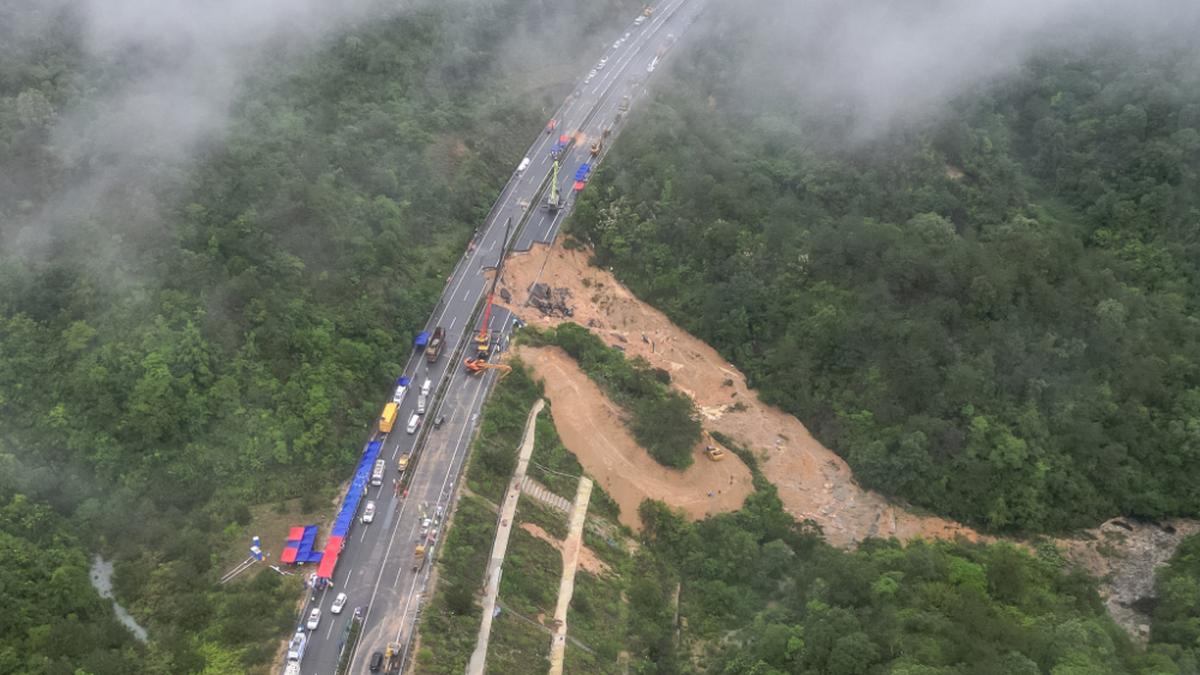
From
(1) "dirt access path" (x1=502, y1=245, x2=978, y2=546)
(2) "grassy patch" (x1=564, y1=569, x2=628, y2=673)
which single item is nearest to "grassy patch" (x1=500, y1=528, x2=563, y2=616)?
(2) "grassy patch" (x1=564, y1=569, x2=628, y2=673)

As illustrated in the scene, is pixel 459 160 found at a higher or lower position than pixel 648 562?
higher

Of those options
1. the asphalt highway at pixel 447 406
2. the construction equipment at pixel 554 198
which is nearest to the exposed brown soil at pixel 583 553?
the asphalt highway at pixel 447 406

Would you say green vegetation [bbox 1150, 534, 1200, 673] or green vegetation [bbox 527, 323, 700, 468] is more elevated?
green vegetation [bbox 527, 323, 700, 468]

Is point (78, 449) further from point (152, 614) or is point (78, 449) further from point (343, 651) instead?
point (343, 651)

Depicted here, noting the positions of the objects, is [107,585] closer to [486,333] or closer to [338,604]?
[338,604]

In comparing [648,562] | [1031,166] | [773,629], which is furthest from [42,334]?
[1031,166]

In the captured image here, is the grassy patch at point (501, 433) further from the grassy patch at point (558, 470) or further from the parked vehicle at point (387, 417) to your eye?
the parked vehicle at point (387, 417)

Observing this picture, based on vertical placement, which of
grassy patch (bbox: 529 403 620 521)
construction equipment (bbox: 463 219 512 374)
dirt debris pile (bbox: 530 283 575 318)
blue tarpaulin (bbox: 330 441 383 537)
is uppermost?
dirt debris pile (bbox: 530 283 575 318)

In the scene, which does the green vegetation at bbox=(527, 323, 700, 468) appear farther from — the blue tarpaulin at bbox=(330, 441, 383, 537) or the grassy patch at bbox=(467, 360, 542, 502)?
the blue tarpaulin at bbox=(330, 441, 383, 537)
